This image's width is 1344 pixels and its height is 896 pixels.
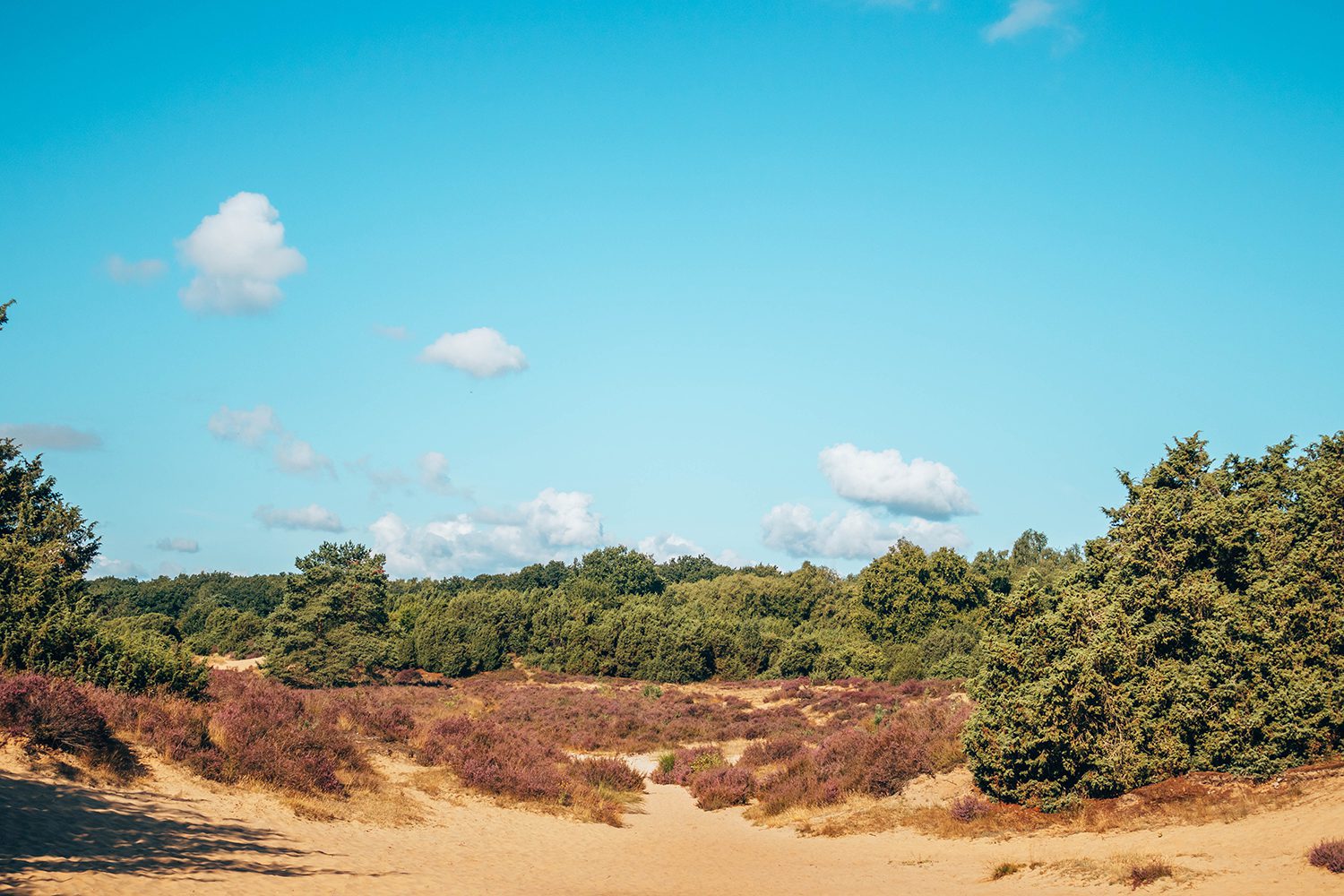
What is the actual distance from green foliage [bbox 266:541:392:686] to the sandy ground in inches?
970

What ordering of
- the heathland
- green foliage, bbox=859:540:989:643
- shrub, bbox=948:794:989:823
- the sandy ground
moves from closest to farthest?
the sandy ground < the heathland < shrub, bbox=948:794:989:823 < green foliage, bbox=859:540:989:643

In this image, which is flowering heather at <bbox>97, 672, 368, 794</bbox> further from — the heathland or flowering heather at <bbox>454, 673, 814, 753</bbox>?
flowering heather at <bbox>454, 673, 814, 753</bbox>

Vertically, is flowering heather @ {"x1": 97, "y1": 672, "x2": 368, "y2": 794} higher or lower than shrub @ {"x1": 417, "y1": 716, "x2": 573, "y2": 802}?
higher

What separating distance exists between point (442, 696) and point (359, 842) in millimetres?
26527

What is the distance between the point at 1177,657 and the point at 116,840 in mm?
21026

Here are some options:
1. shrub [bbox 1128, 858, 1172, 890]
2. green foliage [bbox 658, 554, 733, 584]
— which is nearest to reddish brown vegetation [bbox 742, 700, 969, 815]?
shrub [bbox 1128, 858, 1172, 890]

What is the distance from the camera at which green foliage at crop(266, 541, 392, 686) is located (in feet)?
137

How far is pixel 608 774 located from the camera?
83.8 feet

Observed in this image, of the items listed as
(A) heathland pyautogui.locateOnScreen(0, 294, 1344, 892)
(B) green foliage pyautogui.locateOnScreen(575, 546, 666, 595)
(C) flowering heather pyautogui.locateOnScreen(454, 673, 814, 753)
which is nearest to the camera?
(A) heathland pyautogui.locateOnScreen(0, 294, 1344, 892)

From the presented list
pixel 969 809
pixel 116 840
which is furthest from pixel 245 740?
pixel 969 809

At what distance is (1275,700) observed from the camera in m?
16.3

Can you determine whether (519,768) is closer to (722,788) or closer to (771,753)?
(722,788)

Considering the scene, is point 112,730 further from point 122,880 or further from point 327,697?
point 327,697

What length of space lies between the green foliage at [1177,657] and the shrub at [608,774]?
11.3 m
